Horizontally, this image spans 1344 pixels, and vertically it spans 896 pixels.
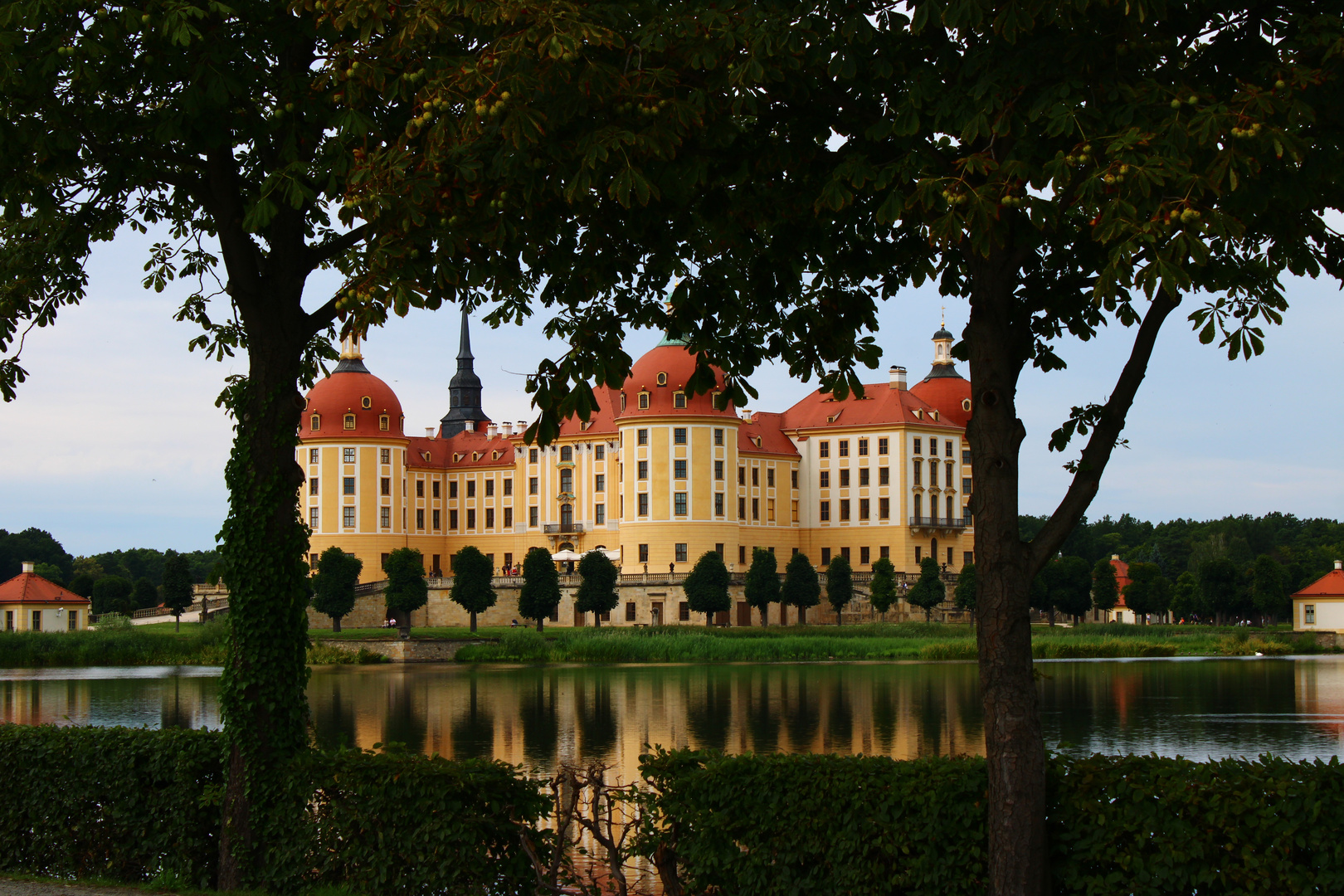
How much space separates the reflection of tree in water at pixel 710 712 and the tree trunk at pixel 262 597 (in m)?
8.10

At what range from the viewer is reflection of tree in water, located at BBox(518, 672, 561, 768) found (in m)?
18.4

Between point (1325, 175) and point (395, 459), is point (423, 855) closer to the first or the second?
point (1325, 175)

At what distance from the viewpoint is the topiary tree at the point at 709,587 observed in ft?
181

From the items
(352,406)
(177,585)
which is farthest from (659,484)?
(177,585)

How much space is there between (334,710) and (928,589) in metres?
36.7

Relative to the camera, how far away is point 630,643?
42469 mm

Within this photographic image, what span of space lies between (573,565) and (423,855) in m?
59.1

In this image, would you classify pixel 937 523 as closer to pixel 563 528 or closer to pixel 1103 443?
pixel 563 528

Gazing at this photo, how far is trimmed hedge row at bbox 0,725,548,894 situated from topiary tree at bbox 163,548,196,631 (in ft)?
161

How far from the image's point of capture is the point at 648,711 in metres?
24.5

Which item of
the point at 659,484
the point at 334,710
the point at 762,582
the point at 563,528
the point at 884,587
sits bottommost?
the point at 334,710

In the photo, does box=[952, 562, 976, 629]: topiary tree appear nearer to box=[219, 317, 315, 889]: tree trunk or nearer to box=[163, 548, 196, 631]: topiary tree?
box=[163, 548, 196, 631]: topiary tree

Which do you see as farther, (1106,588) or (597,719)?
(1106,588)

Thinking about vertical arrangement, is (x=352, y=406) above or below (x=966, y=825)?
above
